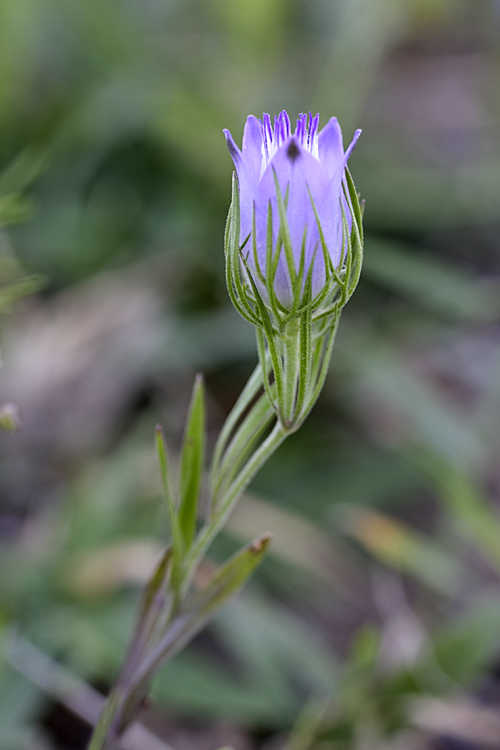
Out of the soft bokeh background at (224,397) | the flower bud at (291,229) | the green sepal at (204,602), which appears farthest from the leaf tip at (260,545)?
the soft bokeh background at (224,397)

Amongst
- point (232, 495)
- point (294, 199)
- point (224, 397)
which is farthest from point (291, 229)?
point (224, 397)

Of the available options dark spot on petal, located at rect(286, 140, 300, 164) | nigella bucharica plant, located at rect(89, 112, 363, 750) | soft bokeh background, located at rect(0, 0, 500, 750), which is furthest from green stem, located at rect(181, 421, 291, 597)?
soft bokeh background, located at rect(0, 0, 500, 750)

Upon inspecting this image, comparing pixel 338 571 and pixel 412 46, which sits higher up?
pixel 412 46

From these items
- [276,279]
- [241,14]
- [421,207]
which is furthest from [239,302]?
[241,14]

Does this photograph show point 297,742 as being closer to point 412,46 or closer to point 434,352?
point 434,352

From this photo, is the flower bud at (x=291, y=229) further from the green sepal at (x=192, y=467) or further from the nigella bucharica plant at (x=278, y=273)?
the green sepal at (x=192, y=467)

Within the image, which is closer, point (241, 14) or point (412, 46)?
point (241, 14)

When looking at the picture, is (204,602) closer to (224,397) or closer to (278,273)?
(278,273)
